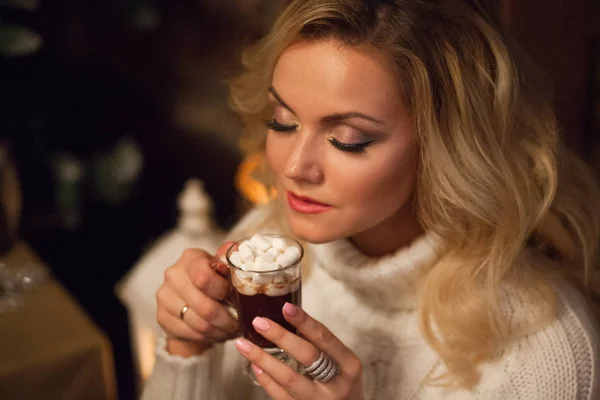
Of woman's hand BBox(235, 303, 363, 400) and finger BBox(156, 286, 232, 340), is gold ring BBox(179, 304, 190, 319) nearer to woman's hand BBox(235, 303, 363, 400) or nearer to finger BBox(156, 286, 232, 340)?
finger BBox(156, 286, 232, 340)

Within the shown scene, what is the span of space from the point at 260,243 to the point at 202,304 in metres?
0.18

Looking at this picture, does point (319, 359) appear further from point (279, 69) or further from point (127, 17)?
point (127, 17)

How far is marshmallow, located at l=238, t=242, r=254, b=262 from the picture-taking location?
104cm

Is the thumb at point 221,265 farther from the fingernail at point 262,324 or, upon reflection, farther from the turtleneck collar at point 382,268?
the turtleneck collar at point 382,268

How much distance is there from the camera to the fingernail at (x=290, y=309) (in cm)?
101

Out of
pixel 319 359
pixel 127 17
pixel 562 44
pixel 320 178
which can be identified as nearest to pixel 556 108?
pixel 562 44

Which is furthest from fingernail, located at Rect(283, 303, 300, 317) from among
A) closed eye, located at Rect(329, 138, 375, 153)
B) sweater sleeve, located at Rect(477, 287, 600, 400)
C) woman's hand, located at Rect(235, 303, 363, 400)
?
sweater sleeve, located at Rect(477, 287, 600, 400)

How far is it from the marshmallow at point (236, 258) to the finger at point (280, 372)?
0.44 feet

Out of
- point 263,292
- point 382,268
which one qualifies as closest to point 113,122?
point 382,268

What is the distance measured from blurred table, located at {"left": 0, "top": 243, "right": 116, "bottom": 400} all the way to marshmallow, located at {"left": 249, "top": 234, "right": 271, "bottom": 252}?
31.1 inches

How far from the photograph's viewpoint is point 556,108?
1.49 metres

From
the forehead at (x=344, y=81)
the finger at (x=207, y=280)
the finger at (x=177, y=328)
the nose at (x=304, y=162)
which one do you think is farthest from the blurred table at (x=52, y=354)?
the forehead at (x=344, y=81)

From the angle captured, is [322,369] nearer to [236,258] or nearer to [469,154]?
[236,258]

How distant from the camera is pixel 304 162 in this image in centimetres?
113
